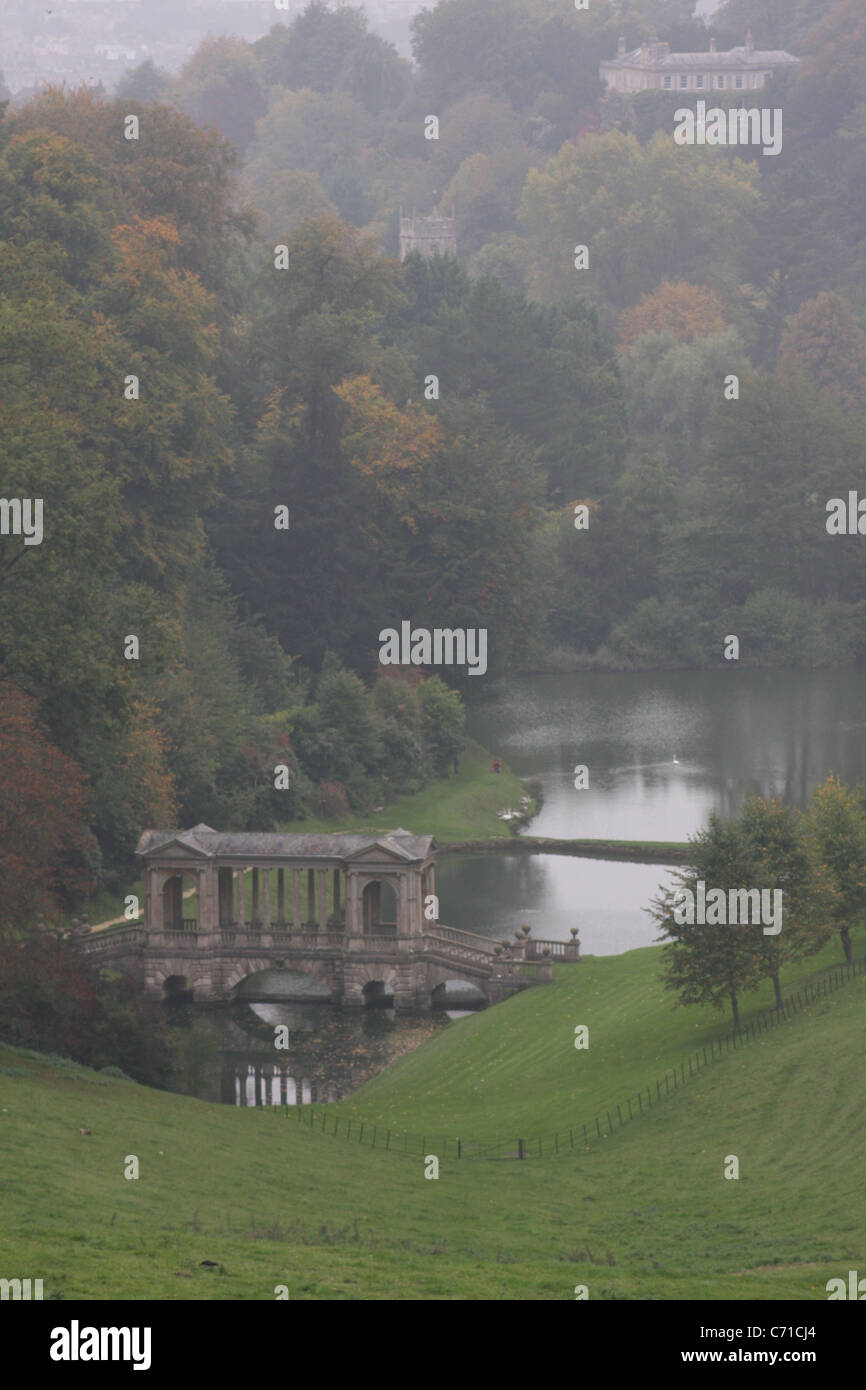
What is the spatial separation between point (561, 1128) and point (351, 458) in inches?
2718

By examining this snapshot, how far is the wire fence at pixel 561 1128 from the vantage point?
46.9m

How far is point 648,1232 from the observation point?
37.1 m

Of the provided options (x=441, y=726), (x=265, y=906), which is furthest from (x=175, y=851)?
(x=441, y=726)

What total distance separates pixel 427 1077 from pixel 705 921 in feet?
29.3

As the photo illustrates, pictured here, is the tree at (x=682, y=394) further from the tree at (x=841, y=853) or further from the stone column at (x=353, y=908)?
the tree at (x=841, y=853)

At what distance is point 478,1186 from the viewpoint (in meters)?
41.9

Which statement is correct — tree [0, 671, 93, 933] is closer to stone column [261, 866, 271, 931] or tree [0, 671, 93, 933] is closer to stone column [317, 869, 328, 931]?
stone column [261, 866, 271, 931]

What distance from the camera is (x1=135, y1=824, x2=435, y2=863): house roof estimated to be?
218 ft

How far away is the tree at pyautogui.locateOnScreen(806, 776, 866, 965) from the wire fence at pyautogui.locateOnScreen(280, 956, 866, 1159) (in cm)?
329

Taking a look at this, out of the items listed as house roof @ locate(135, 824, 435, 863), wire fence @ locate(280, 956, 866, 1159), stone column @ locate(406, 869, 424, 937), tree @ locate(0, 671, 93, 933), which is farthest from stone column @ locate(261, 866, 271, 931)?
wire fence @ locate(280, 956, 866, 1159)

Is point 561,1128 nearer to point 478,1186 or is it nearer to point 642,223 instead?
point 478,1186

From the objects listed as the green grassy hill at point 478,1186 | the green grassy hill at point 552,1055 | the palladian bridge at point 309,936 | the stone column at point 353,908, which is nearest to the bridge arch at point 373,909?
the palladian bridge at point 309,936

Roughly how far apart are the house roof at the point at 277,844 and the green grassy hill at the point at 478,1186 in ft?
34.5
